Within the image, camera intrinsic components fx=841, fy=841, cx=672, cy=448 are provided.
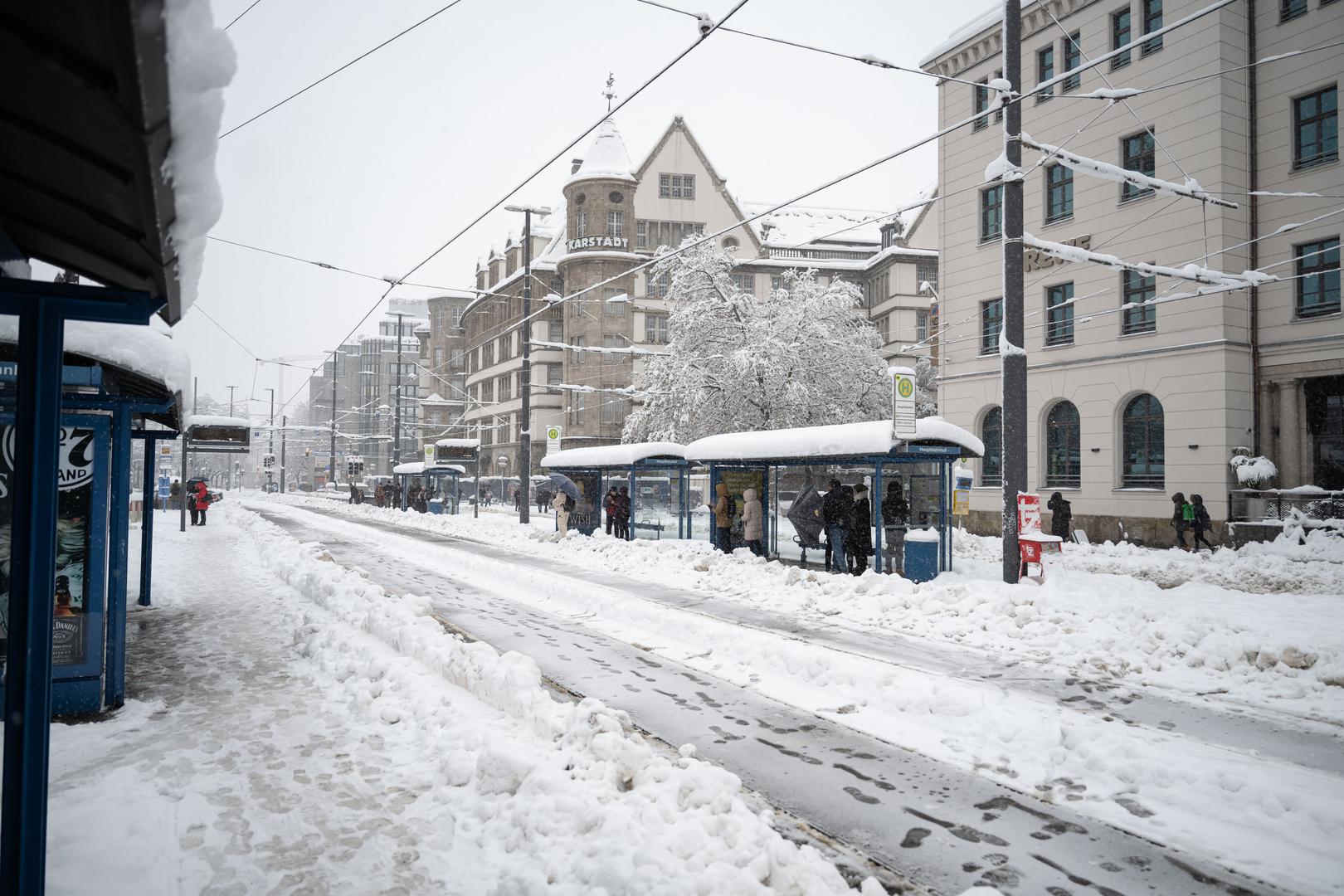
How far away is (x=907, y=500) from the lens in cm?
1653

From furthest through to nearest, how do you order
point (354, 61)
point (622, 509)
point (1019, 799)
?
1. point (622, 509)
2. point (354, 61)
3. point (1019, 799)

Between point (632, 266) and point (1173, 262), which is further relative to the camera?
point (632, 266)

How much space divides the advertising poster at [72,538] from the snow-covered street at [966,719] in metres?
3.99

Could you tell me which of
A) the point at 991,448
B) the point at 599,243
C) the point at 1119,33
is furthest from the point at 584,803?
the point at 599,243

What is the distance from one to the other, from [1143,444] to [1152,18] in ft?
41.7

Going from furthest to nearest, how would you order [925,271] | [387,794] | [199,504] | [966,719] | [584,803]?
[925,271], [199,504], [966,719], [387,794], [584,803]

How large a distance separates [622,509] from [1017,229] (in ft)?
49.9

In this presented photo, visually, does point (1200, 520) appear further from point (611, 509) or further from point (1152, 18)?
point (611, 509)

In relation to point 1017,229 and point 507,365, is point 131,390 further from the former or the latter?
point 507,365

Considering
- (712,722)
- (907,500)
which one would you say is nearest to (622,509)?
(907,500)

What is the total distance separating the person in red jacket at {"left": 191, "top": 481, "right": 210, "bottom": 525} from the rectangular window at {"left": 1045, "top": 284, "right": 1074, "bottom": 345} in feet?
106

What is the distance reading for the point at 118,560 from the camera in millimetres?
7039

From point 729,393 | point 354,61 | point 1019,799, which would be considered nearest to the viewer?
point 1019,799

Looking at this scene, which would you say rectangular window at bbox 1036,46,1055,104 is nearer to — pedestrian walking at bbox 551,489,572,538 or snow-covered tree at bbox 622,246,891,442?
snow-covered tree at bbox 622,246,891,442
